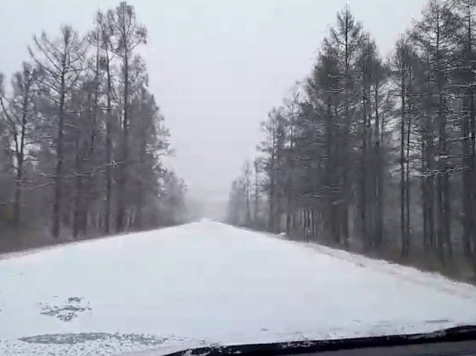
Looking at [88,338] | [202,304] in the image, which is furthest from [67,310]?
[88,338]

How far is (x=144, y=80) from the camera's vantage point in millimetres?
44625

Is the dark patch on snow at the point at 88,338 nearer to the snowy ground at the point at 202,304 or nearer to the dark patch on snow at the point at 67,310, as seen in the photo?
the snowy ground at the point at 202,304

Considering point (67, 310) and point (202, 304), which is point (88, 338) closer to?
point (67, 310)

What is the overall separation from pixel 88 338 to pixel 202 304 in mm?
3344

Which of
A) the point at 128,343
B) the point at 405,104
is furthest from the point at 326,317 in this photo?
the point at 405,104

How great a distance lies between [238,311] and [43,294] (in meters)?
4.11

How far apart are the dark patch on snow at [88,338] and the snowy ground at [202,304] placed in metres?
0.01

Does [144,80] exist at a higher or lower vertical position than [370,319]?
higher

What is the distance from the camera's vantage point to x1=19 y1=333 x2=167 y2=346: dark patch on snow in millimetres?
7180

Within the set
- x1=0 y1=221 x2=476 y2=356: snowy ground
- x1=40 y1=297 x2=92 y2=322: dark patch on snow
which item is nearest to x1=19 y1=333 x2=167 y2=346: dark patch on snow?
x1=0 y1=221 x2=476 y2=356: snowy ground

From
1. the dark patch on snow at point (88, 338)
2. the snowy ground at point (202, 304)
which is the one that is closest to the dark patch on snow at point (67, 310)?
the snowy ground at point (202, 304)

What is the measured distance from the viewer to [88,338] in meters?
7.43

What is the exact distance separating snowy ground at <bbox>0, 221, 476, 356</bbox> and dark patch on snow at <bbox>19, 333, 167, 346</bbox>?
0.5 inches

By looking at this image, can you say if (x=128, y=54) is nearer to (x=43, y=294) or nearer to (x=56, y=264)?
(x=56, y=264)
